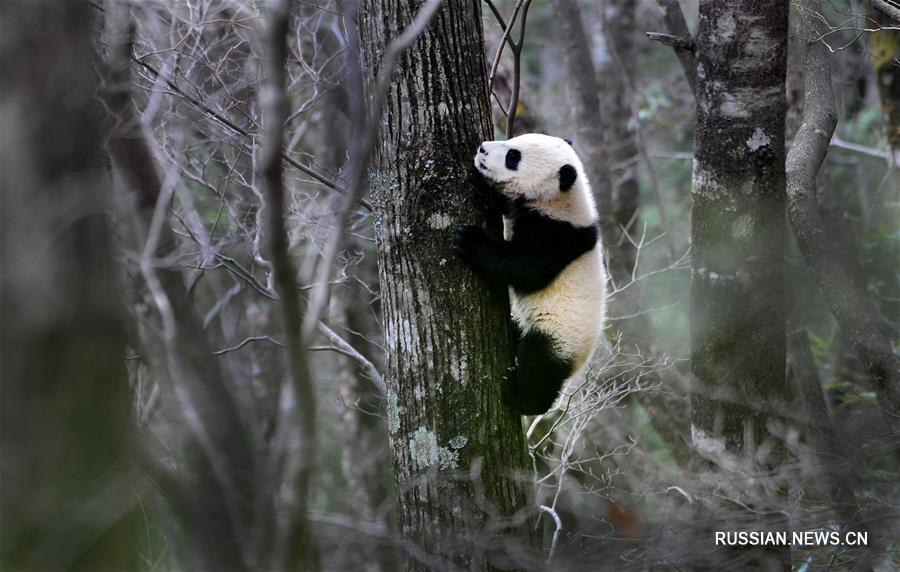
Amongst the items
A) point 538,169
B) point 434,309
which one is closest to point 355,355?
point 538,169

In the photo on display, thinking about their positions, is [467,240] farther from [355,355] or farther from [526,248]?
[355,355]

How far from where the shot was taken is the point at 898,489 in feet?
11.0

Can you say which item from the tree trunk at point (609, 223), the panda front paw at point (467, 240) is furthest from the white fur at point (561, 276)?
the tree trunk at point (609, 223)

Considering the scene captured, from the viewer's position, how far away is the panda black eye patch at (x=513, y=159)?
3986 millimetres

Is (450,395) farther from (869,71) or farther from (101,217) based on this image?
(869,71)

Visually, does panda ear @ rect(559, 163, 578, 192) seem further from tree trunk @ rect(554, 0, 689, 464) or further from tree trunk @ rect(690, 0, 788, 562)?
tree trunk @ rect(554, 0, 689, 464)

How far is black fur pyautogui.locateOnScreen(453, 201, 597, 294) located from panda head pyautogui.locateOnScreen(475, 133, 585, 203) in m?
0.11

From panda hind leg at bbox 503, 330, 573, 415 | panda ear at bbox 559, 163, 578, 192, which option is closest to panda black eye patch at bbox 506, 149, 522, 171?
panda ear at bbox 559, 163, 578, 192

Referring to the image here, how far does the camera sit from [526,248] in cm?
410

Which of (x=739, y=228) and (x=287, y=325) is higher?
(x=287, y=325)

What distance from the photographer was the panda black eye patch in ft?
13.1

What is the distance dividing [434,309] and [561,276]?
3.97ft

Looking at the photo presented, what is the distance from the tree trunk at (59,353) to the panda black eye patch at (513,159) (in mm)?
2168

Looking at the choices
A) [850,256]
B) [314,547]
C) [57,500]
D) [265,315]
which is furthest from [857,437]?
[265,315]
